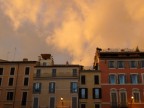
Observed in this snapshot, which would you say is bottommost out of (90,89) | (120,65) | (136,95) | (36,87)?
(136,95)

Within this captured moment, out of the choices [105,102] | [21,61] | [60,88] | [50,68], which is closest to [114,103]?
[105,102]

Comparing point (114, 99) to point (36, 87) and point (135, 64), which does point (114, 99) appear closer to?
point (135, 64)

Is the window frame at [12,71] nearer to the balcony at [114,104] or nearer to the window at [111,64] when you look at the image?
the window at [111,64]

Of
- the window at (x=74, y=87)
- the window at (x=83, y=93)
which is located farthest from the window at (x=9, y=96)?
the window at (x=83, y=93)

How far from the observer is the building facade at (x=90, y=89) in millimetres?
61344

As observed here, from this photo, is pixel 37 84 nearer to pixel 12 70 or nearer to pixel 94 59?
pixel 12 70

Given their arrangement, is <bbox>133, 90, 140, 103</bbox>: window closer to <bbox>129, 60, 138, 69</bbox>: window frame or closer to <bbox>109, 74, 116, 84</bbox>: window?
<bbox>109, 74, 116, 84</bbox>: window

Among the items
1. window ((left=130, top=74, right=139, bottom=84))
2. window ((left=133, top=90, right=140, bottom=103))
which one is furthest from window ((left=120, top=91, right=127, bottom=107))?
window ((left=130, top=74, right=139, bottom=84))

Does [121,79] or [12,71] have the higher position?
[12,71]

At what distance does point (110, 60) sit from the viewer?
6469 cm

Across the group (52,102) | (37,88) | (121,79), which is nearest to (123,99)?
(121,79)

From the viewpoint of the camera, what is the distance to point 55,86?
208ft

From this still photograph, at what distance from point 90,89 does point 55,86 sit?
313 inches

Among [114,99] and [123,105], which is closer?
[123,105]
